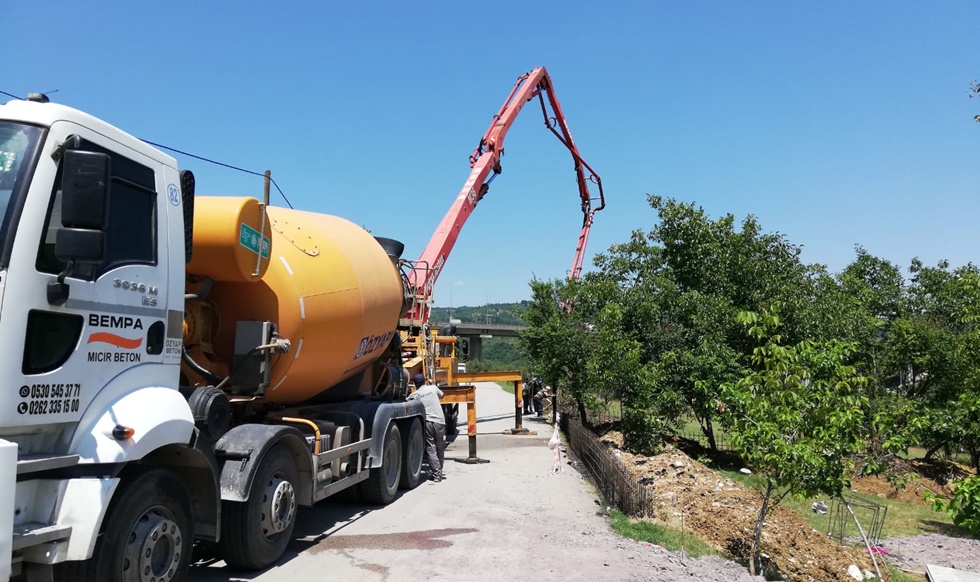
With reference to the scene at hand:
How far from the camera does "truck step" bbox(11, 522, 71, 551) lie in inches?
141

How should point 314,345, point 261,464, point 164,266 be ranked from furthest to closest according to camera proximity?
1. point 314,345
2. point 261,464
3. point 164,266

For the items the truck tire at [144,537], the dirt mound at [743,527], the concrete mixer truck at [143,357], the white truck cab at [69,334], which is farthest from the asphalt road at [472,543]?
the white truck cab at [69,334]

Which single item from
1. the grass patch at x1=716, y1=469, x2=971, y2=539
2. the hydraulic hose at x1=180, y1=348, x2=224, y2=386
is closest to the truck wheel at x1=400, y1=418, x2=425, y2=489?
the hydraulic hose at x1=180, y1=348, x2=224, y2=386

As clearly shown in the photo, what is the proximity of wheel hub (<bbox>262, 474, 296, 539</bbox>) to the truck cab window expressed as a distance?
264 cm

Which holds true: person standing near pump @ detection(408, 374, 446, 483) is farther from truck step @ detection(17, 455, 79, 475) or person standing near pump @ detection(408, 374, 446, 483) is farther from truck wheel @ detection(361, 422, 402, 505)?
Result: truck step @ detection(17, 455, 79, 475)

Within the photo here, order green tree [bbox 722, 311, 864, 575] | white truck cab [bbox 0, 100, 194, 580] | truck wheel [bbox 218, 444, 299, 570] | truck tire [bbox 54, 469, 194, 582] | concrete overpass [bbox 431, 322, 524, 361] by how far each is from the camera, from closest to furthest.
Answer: white truck cab [bbox 0, 100, 194, 580] → truck tire [bbox 54, 469, 194, 582] → truck wheel [bbox 218, 444, 299, 570] → green tree [bbox 722, 311, 864, 575] → concrete overpass [bbox 431, 322, 524, 361]

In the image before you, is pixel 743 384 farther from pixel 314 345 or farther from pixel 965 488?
pixel 314 345

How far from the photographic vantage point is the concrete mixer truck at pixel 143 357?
147 inches

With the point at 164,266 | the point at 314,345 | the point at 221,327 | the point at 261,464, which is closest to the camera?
the point at 164,266

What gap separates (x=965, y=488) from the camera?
930 centimetres

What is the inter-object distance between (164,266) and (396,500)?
6.04 m

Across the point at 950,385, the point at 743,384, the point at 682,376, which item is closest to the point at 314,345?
the point at 743,384

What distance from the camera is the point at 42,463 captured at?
3.74 meters

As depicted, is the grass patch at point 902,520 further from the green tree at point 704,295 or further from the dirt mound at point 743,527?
the green tree at point 704,295
